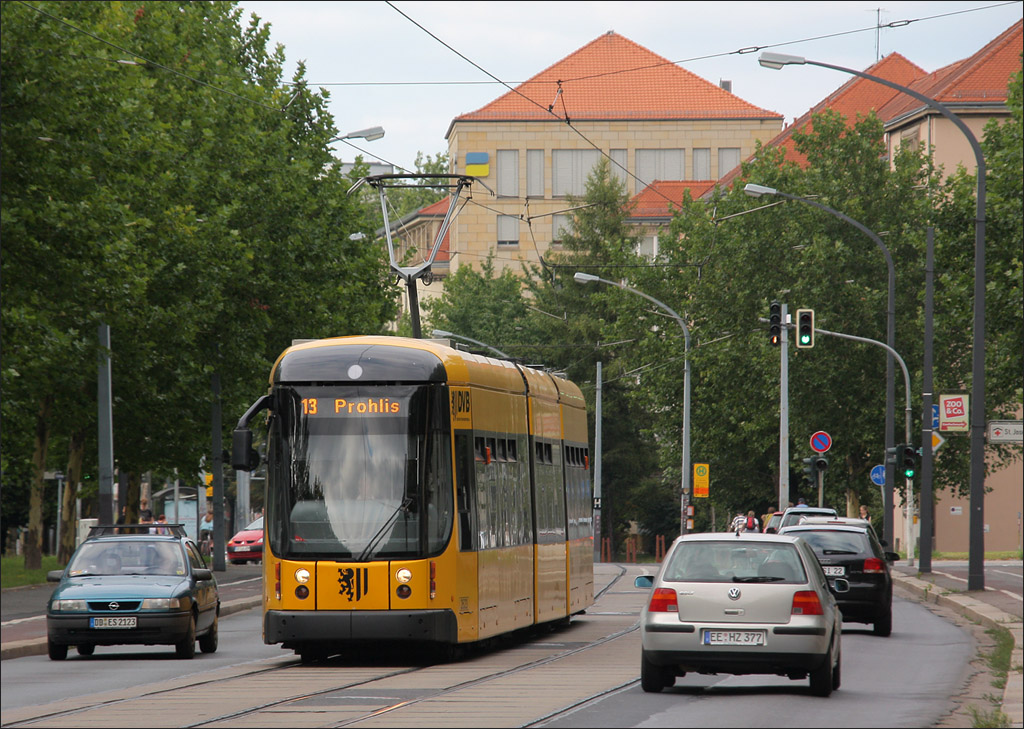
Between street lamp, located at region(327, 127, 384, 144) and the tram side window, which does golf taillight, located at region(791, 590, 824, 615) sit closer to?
the tram side window

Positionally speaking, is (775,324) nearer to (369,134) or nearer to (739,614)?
(369,134)

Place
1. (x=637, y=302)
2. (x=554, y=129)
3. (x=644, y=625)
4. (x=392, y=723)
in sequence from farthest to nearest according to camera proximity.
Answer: (x=554, y=129) → (x=637, y=302) → (x=644, y=625) → (x=392, y=723)

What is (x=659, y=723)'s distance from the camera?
12.3m

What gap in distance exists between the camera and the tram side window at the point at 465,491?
1781 cm

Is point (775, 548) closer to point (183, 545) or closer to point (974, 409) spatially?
point (183, 545)

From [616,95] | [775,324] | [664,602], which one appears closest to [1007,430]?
[664,602]

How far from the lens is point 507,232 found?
10794cm

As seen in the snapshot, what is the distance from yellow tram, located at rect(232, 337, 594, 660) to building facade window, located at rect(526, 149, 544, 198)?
86811 millimetres

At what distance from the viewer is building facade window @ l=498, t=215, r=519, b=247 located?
107625 millimetres

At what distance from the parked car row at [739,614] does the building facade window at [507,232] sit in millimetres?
92891

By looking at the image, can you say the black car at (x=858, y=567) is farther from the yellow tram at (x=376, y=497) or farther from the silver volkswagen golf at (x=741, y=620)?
the silver volkswagen golf at (x=741, y=620)

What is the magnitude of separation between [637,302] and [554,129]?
105ft

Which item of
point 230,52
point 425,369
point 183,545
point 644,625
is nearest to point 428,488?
point 425,369

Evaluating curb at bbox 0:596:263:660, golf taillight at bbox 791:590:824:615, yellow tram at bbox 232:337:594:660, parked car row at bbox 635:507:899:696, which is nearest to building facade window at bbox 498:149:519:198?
curb at bbox 0:596:263:660
